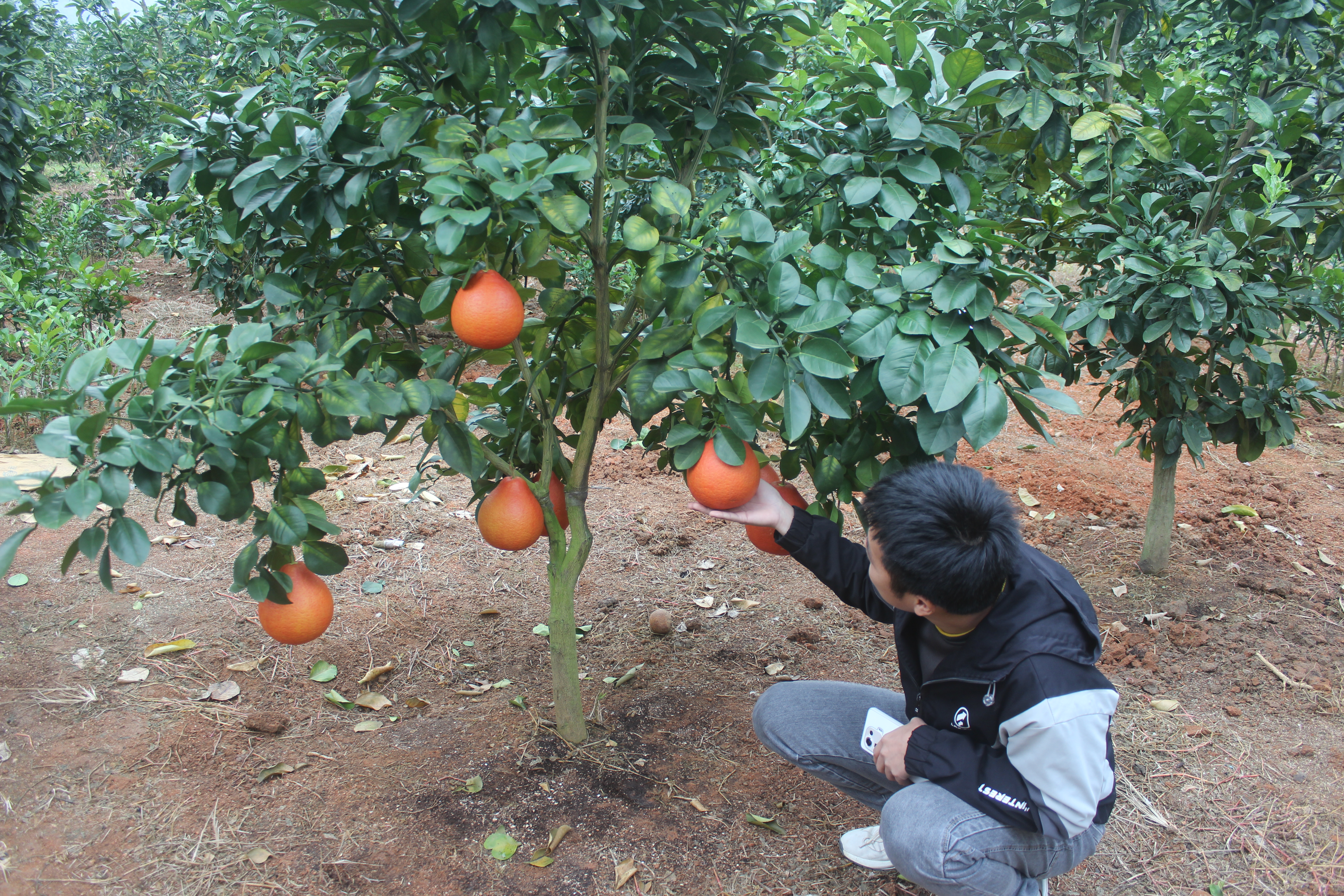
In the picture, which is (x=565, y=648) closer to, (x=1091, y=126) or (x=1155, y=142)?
(x=1091, y=126)

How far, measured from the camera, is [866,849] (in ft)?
6.37

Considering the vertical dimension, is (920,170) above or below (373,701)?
above

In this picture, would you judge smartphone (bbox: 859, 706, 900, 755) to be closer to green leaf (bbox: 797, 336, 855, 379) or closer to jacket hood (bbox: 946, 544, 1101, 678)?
jacket hood (bbox: 946, 544, 1101, 678)

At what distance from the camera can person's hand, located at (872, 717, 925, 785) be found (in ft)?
5.51

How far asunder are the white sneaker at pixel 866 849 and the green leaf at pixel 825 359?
1075 millimetres

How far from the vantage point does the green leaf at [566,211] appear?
141 cm

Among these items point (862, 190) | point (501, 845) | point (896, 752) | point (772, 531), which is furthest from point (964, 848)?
point (862, 190)

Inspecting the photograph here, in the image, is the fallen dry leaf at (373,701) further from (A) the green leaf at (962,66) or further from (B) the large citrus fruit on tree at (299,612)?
(A) the green leaf at (962,66)

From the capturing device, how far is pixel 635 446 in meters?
4.93

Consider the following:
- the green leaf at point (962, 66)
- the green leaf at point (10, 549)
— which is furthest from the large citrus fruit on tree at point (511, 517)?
the green leaf at point (962, 66)

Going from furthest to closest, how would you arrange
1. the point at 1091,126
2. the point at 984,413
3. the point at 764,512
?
the point at 1091,126, the point at 764,512, the point at 984,413

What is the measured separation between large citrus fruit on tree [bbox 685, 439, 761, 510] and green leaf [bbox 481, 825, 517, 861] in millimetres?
904

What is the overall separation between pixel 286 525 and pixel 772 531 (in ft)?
3.20

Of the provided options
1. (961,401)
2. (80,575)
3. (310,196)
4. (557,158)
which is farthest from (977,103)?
(80,575)
